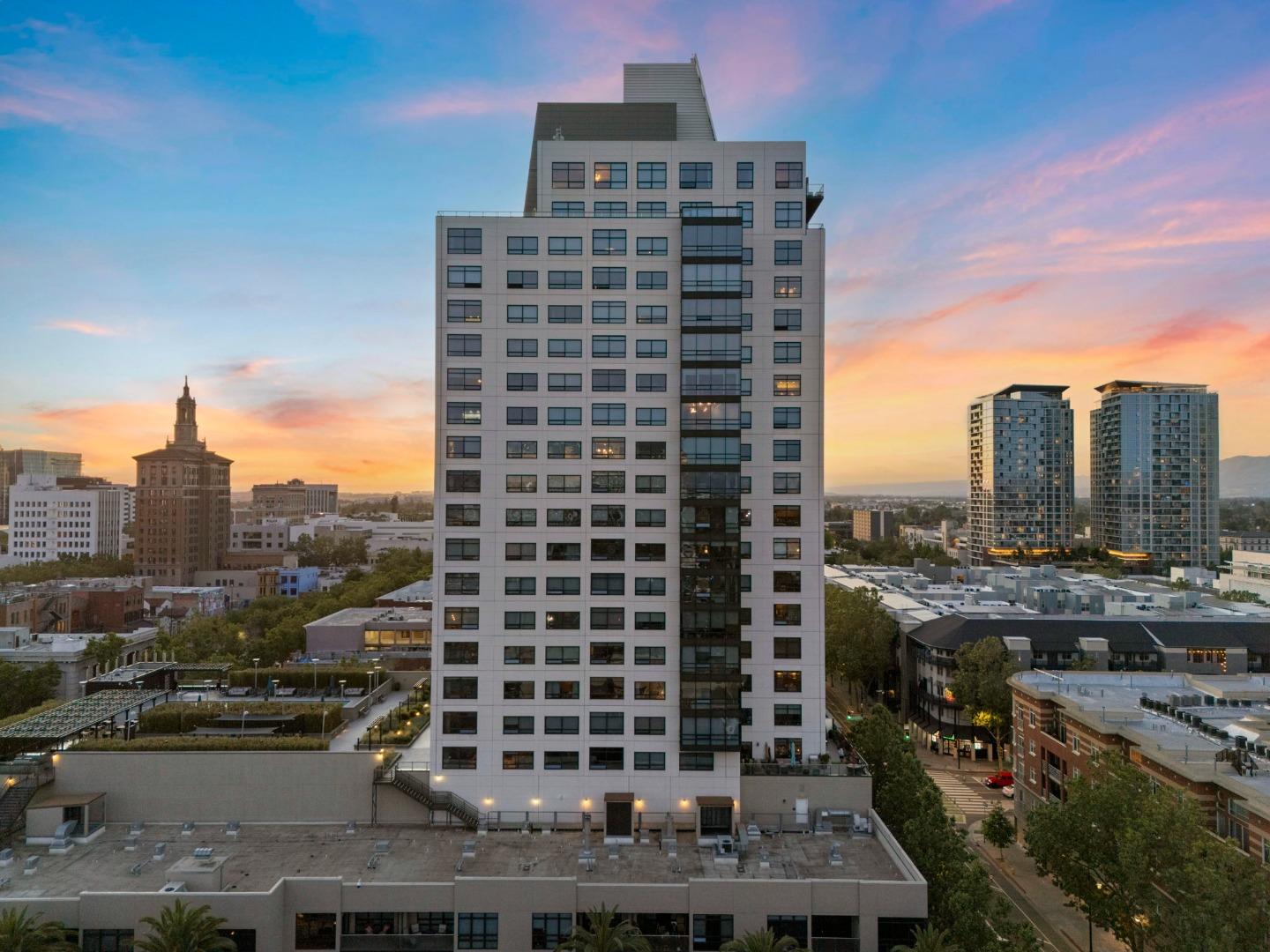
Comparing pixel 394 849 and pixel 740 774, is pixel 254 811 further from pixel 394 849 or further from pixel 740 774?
pixel 740 774

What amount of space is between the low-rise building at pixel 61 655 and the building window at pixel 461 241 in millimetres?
73485

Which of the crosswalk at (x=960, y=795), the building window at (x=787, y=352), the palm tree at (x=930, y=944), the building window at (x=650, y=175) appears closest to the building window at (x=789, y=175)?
the building window at (x=650, y=175)

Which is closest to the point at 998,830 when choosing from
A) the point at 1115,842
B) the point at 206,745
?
the point at 1115,842

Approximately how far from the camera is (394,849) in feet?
172

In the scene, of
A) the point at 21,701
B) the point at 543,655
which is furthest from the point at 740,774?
the point at 21,701

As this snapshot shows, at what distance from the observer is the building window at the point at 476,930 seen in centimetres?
4594

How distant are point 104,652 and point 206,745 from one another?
54.8 m

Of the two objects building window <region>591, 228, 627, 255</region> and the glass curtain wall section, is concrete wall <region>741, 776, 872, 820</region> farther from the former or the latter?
building window <region>591, 228, 627, 255</region>

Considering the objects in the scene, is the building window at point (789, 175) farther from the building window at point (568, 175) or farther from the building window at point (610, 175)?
the building window at point (568, 175)

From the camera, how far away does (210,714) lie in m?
64.6

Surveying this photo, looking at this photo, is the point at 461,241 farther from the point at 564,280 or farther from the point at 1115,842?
the point at 1115,842

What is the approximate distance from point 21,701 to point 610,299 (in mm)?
81237

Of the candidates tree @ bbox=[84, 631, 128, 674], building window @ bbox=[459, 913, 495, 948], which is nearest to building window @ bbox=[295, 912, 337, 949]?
building window @ bbox=[459, 913, 495, 948]

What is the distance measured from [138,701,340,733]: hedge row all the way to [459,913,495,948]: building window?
2370 cm
